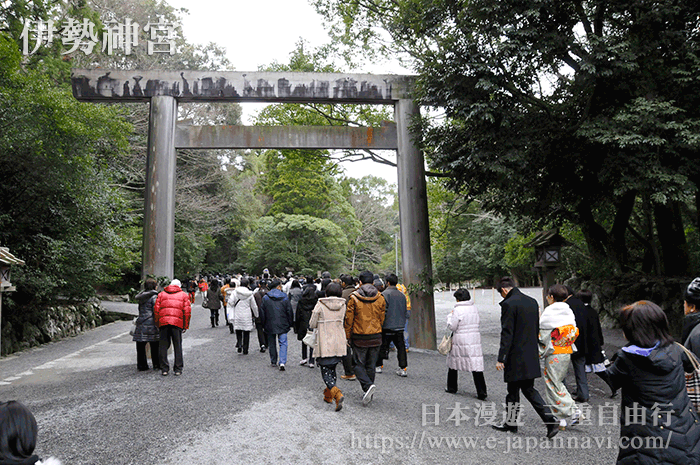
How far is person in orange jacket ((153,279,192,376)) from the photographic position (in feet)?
22.8

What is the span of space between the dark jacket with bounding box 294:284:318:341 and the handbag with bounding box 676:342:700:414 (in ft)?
19.1

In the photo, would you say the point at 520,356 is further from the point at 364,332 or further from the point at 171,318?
the point at 171,318

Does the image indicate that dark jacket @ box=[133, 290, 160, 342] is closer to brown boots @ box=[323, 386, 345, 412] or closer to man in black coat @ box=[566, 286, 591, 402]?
brown boots @ box=[323, 386, 345, 412]

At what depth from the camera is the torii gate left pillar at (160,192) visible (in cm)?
897

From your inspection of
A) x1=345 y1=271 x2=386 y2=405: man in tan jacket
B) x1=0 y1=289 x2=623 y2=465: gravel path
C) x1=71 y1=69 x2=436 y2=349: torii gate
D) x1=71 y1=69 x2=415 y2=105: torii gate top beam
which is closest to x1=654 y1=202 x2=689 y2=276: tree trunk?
x1=0 y1=289 x2=623 y2=465: gravel path

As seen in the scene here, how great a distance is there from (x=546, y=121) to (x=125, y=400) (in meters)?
7.97

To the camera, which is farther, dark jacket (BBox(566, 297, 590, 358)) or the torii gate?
the torii gate

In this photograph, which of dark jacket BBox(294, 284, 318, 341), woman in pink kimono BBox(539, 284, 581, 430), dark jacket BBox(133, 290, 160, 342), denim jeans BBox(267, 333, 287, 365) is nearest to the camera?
woman in pink kimono BBox(539, 284, 581, 430)

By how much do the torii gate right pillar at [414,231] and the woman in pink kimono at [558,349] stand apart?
4.85 m

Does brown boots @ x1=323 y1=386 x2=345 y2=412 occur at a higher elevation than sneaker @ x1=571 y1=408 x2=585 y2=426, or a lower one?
higher

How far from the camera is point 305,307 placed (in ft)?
26.2

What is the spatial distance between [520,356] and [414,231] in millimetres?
5515

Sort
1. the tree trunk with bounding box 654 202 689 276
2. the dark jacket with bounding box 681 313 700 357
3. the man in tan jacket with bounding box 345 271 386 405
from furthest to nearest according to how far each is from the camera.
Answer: the tree trunk with bounding box 654 202 689 276
the man in tan jacket with bounding box 345 271 386 405
the dark jacket with bounding box 681 313 700 357

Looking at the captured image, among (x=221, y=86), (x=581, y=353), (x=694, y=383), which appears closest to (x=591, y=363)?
(x=581, y=353)
